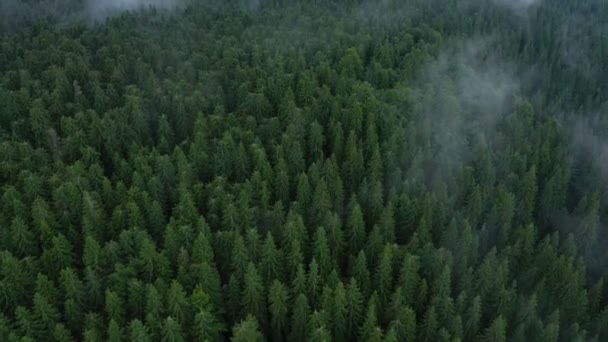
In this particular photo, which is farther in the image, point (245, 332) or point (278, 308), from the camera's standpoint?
point (278, 308)

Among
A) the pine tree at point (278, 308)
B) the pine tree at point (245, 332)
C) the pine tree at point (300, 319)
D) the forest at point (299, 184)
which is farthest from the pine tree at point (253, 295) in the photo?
the pine tree at point (245, 332)

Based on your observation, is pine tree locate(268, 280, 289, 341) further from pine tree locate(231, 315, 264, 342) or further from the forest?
pine tree locate(231, 315, 264, 342)

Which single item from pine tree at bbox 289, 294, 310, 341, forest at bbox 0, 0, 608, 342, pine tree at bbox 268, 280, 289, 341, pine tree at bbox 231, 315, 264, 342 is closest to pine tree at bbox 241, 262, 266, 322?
forest at bbox 0, 0, 608, 342

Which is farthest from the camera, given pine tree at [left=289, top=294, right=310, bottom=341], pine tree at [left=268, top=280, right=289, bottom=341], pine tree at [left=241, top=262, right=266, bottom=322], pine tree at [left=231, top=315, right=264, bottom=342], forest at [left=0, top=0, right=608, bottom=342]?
forest at [left=0, top=0, right=608, bottom=342]

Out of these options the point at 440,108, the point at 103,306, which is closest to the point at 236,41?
the point at 440,108

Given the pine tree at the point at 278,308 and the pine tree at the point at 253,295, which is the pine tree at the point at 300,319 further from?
the pine tree at the point at 253,295

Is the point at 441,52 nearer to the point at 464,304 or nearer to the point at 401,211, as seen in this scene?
the point at 401,211

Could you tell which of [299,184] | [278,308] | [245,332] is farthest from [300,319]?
[299,184]

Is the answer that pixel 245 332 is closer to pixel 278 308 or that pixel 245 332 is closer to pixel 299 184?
pixel 278 308
